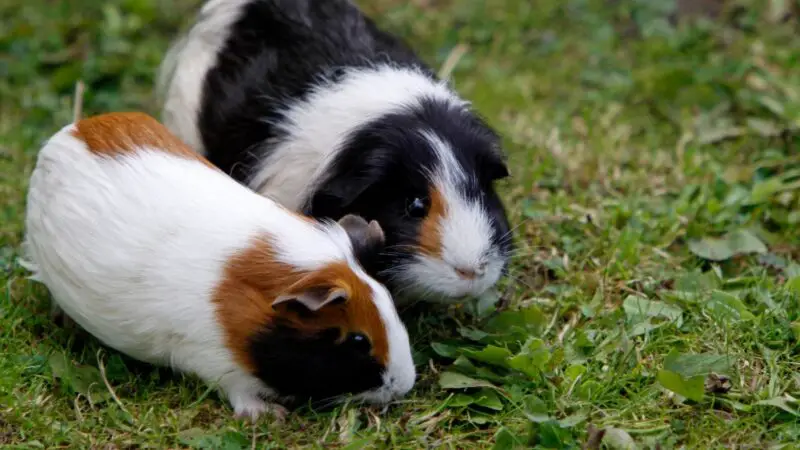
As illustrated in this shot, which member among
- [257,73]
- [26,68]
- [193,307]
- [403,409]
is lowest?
[26,68]

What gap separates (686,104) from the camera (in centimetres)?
446

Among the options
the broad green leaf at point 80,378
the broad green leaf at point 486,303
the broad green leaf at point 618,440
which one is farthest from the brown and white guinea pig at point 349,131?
the broad green leaf at point 80,378

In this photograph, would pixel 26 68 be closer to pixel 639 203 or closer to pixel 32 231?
pixel 32 231

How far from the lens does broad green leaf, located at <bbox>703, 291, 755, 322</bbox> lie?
295 centimetres

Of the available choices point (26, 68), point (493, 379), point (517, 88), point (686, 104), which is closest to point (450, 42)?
point (517, 88)

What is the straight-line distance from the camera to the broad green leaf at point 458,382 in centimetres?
275

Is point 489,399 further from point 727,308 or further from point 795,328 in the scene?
point 795,328

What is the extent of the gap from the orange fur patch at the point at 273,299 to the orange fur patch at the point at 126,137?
0.44 meters

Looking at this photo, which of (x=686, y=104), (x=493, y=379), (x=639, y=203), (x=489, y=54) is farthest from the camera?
(x=489, y=54)

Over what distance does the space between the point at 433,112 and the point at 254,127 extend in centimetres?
61

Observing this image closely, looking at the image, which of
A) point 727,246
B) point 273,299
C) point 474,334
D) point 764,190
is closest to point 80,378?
point 273,299

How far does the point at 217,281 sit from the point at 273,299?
0.52 ft

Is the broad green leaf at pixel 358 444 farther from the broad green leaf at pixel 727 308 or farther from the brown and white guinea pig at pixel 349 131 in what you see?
the broad green leaf at pixel 727 308

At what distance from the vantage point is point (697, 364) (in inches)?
108
